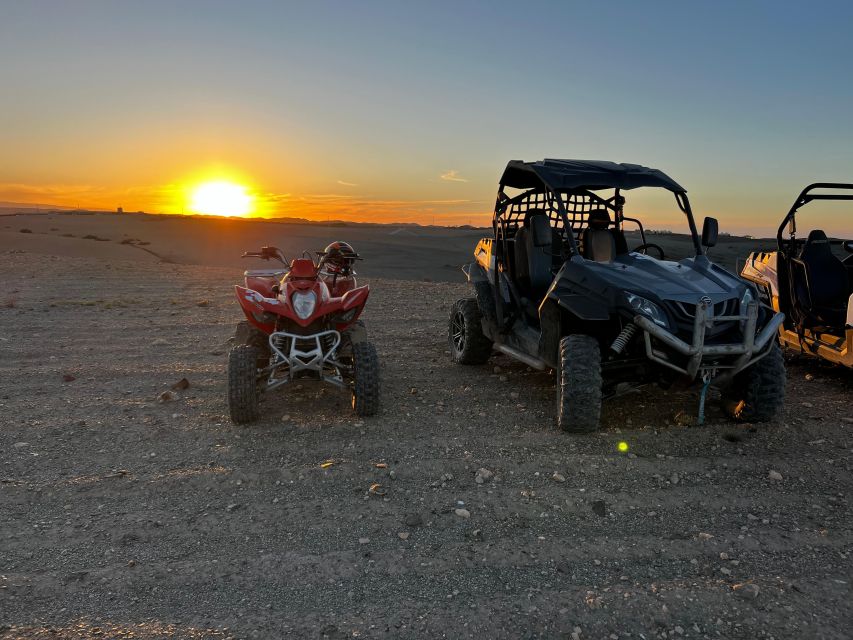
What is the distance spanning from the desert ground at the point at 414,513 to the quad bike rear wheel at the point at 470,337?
0.26 m

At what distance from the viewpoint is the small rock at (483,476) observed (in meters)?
4.61

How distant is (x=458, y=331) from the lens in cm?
806

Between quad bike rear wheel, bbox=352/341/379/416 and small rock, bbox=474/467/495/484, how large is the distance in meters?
1.39

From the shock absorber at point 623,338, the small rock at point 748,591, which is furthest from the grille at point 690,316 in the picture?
the small rock at point 748,591

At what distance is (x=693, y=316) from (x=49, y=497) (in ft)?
15.7

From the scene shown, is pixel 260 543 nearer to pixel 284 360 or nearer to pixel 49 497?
pixel 49 497

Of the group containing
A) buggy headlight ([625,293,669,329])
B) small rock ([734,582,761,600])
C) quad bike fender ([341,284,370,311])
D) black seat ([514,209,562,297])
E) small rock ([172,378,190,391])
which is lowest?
small rock ([734,582,761,600])

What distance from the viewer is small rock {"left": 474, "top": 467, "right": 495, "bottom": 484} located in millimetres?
4609

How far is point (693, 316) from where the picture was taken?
5.09 meters

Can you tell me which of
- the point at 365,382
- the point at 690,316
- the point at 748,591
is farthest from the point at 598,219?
the point at 748,591

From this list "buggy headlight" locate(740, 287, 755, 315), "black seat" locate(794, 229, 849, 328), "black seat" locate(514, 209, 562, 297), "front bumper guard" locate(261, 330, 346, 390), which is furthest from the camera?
"black seat" locate(794, 229, 849, 328)

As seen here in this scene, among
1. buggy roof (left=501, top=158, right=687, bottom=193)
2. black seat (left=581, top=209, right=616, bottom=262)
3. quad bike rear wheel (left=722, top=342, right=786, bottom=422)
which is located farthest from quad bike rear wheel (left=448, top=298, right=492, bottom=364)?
quad bike rear wheel (left=722, top=342, right=786, bottom=422)

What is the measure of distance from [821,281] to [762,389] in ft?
9.86

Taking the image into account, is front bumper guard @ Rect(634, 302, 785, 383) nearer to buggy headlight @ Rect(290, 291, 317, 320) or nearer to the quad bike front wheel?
buggy headlight @ Rect(290, 291, 317, 320)
